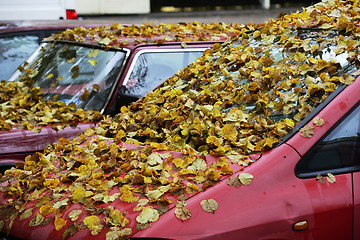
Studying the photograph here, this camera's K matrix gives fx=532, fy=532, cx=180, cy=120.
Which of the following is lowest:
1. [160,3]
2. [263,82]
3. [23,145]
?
A: [160,3]

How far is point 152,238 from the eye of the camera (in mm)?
2609

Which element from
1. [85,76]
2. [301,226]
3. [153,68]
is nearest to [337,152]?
[301,226]

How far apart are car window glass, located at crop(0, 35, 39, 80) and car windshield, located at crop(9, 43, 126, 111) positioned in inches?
48.1

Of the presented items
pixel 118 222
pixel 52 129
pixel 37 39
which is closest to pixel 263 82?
pixel 118 222

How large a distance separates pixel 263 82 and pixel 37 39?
4.66m

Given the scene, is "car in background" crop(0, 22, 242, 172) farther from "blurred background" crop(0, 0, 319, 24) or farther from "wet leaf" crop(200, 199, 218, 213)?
"blurred background" crop(0, 0, 319, 24)

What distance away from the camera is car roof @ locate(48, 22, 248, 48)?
544cm

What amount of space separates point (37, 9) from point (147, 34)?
20.9 feet

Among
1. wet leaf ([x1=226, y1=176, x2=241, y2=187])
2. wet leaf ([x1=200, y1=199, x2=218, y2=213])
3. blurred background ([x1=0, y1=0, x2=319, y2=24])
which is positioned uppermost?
wet leaf ([x1=226, y1=176, x2=241, y2=187])

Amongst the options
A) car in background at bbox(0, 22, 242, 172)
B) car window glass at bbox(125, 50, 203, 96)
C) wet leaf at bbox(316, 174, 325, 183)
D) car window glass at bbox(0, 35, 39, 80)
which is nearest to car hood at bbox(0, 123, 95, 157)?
car in background at bbox(0, 22, 242, 172)

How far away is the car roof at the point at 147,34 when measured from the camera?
214 inches

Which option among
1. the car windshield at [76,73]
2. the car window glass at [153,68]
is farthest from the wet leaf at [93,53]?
the car window glass at [153,68]

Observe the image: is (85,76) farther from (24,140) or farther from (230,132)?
(230,132)

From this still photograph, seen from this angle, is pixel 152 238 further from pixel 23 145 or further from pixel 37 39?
pixel 37 39
